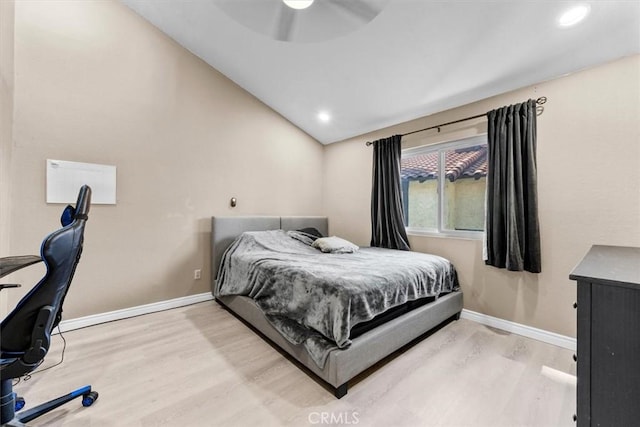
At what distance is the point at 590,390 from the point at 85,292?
11.8ft

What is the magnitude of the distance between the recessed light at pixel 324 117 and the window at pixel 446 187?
1.20m

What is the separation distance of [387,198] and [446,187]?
720 mm

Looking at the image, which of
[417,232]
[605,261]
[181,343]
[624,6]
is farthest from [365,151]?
[181,343]

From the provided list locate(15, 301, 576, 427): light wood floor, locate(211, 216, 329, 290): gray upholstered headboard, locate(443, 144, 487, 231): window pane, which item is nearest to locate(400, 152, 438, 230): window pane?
locate(443, 144, 487, 231): window pane

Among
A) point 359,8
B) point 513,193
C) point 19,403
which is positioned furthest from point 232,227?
point 513,193

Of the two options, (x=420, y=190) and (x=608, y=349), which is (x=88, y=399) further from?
(x=420, y=190)

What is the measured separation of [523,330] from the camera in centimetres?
242

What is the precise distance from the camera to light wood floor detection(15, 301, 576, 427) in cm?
142

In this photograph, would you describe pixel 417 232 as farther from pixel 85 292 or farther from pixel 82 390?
pixel 85 292

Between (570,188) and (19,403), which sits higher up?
(570,188)

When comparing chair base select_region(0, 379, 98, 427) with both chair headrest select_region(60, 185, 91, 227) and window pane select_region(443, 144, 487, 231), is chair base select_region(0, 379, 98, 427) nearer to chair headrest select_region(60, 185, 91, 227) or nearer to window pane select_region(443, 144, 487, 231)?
chair headrest select_region(60, 185, 91, 227)

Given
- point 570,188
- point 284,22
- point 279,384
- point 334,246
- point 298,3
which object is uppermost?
point 284,22

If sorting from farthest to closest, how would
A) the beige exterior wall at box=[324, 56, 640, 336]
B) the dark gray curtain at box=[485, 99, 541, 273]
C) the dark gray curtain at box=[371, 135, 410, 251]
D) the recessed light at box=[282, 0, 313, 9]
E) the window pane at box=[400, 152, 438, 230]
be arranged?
1. the dark gray curtain at box=[371, 135, 410, 251]
2. the window pane at box=[400, 152, 438, 230]
3. the dark gray curtain at box=[485, 99, 541, 273]
4. the beige exterior wall at box=[324, 56, 640, 336]
5. the recessed light at box=[282, 0, 313, 9]

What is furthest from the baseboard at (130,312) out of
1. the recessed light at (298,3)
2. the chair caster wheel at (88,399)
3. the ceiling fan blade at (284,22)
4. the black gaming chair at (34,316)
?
the recessed light at (298,3)
